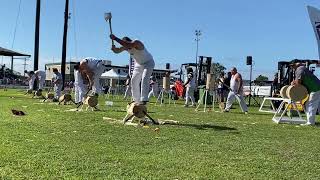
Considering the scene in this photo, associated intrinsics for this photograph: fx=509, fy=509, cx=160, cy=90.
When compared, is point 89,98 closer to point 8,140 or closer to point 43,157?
point 8,140

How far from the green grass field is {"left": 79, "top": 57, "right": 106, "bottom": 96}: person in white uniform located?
7247 millimetres

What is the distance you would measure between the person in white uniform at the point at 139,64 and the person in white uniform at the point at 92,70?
526 cm

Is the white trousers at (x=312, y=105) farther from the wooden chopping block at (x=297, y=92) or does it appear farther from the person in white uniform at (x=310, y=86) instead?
the wooden chopping block at (x=297, y=92)

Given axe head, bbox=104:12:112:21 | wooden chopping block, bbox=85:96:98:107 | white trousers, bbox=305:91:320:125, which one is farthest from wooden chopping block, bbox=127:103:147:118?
white trousers, bbox=305:91:320:125

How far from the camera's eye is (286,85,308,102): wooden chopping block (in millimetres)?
13976

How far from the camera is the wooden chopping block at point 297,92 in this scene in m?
14.0

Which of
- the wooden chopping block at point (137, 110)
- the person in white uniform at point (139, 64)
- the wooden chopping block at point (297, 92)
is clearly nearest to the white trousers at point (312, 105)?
the wooden chopping block at point (297, 92)

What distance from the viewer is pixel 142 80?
12766 mm

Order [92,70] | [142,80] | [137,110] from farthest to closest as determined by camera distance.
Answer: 1. [92,70]
2. [142,80]
3. [137,110]

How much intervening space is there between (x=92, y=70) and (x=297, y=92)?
7726mm

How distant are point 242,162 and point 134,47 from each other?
19.7 ft

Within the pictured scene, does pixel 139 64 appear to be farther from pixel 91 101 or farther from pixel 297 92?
pixel 297 92

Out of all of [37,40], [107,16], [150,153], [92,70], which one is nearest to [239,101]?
[92,70]

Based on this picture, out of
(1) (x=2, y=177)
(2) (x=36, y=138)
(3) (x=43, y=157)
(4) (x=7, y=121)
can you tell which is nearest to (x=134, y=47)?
(4) (x=7, y=121)
